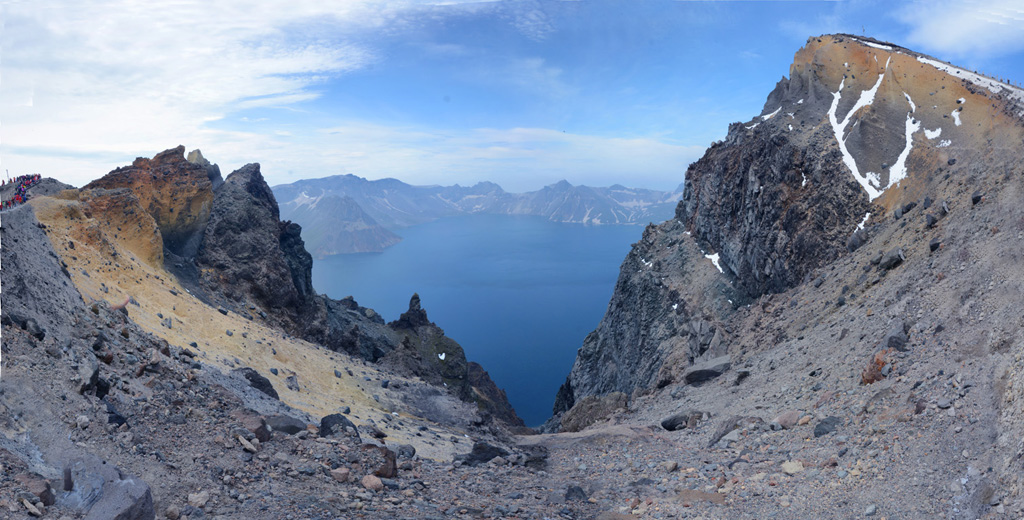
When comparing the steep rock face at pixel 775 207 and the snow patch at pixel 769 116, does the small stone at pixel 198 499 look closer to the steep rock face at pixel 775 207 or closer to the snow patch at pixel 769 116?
the steep rock face at pixel 775 207

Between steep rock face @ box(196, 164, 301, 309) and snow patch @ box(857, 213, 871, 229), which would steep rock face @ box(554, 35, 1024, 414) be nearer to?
snow patch @ box(857, 213, 871, 229)

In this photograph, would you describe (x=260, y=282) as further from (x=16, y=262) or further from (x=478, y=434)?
(x=16, y=262)

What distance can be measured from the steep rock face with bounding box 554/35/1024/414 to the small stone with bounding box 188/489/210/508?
74.9ft

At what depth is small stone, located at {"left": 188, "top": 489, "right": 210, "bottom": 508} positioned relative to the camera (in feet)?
26.1

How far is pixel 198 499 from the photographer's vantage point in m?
8.02

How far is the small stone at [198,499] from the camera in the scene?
795 centimetres

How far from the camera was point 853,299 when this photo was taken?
23594 mm

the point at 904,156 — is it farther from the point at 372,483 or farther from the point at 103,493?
the point at 103,493

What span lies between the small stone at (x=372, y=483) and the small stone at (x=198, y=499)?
2833mm

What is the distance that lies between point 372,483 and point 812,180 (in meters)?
34.8

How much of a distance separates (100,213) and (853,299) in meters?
33.9

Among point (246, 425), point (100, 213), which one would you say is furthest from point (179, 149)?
point (246, 425)

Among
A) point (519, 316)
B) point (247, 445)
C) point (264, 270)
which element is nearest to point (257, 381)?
point (247, 445)

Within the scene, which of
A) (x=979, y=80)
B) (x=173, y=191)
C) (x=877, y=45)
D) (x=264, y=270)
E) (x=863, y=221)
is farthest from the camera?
(x=877, y=45)
